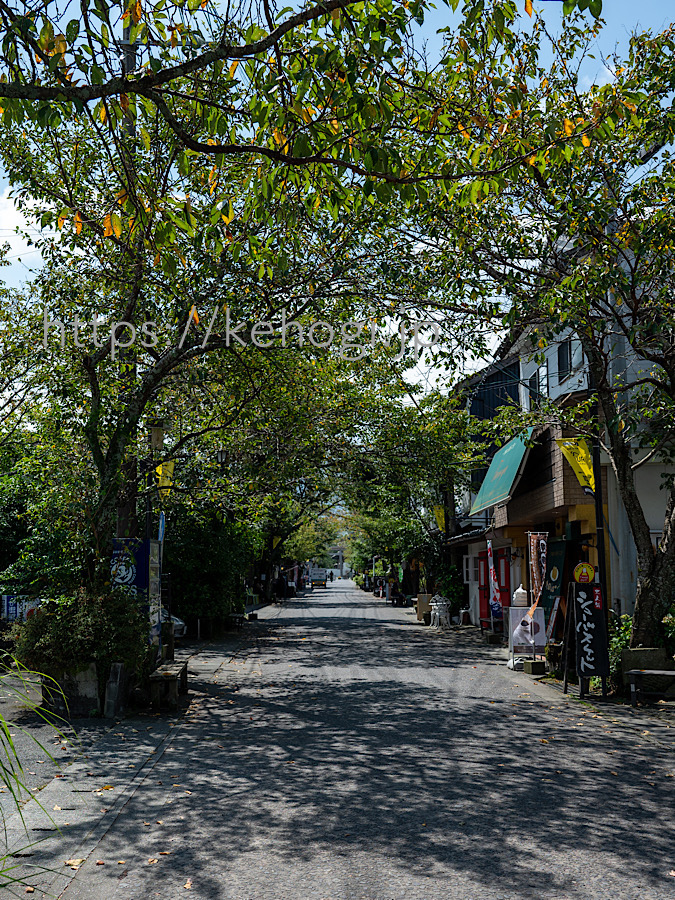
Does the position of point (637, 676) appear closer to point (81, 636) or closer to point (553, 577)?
point (553, 577)

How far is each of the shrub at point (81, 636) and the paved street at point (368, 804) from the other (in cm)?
93

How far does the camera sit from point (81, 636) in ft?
37.6

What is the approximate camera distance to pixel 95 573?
490 inches

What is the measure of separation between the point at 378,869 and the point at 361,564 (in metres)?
92.9

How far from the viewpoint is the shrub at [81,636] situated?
37.4ft

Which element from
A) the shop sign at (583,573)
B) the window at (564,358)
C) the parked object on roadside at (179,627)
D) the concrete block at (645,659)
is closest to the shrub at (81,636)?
the shop sign at (583,573)

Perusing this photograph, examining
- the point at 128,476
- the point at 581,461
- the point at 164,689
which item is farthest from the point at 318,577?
the point at 164,689

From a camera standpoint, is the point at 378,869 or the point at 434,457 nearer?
the point at 378,869

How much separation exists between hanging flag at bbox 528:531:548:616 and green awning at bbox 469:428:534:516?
4.94 ft

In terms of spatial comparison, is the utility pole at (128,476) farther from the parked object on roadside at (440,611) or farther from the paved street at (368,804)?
the parked object on roadside at (440,611)

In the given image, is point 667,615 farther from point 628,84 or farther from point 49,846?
point 49,846

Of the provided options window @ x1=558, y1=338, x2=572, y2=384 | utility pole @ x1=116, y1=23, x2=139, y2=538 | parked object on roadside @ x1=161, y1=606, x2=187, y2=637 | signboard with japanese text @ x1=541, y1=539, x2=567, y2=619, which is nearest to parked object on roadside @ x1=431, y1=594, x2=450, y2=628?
parked object on roadside @ x1=161, y1=606, x2=187, y2=637

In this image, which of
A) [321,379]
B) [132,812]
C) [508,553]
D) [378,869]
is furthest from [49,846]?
[508,553]

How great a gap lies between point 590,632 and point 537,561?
5.92m
